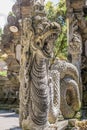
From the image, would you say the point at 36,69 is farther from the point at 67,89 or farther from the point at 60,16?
the point at 60,16

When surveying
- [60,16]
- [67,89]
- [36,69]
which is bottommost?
[67,89]

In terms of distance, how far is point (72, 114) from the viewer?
7785 millimetres

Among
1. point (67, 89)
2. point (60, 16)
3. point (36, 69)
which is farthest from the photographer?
point (60, 16)

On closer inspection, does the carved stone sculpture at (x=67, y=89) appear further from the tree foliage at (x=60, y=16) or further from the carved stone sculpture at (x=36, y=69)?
the tree foliage at (x=60, y=16)

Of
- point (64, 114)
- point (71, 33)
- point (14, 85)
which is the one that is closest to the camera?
point (64, 114)

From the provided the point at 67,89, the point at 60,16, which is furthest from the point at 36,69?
the point at 60,16

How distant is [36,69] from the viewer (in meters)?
5.43

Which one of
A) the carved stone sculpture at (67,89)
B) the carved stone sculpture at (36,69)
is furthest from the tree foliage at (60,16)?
the carved stone sculpture at (36,69)

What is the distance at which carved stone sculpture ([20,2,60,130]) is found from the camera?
17.5 feet

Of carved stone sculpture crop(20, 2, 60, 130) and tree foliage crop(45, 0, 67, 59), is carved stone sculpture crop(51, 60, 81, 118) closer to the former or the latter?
carved stone sculpture crop(20, 2, 60, 130)

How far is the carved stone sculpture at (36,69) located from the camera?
210 inches

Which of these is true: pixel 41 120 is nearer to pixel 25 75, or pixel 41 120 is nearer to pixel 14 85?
pixel 25 75

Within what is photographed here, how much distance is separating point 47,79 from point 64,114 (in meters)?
2.22

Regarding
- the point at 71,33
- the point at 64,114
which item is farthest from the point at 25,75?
the point at 71,33
